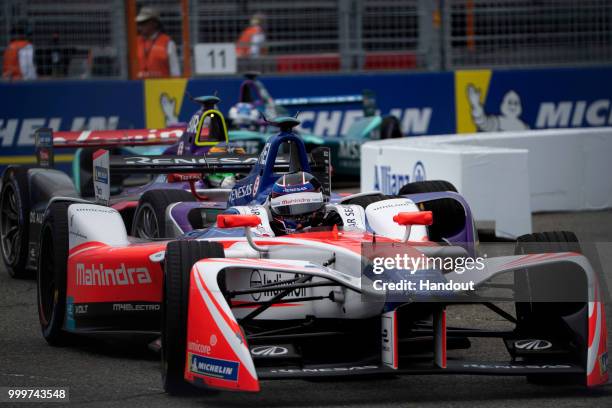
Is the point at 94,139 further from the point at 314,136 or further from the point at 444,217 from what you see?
the point at 314,136

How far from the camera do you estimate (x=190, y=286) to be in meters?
5.81

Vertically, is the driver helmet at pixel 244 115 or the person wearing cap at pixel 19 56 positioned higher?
the person wearing cap at pixel 19 56

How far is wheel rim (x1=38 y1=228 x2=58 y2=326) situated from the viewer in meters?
7.85

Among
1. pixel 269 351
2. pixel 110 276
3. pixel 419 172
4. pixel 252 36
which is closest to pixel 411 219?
pixel 269 351

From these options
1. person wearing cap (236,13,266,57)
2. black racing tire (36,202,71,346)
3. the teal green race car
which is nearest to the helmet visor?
black racing tire (36,202,71,346)

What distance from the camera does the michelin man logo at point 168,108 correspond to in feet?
57.0

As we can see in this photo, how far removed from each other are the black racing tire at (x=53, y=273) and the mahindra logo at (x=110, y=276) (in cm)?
23

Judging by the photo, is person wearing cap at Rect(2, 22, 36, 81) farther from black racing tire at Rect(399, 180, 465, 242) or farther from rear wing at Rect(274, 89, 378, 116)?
black racing tire at Rect(399, 180, 465, 242)

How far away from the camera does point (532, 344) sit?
19.9 feet

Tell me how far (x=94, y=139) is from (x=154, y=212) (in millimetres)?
2472

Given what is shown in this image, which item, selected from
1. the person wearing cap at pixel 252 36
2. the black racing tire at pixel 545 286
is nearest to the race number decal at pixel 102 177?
the black racing tire at pixel 545 286

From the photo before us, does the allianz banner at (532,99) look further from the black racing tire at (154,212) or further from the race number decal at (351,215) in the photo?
the race number decal at (351,215)

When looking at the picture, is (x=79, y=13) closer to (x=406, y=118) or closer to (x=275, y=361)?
(x=406, y=118)

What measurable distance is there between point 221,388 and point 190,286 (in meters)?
→ 0.52
